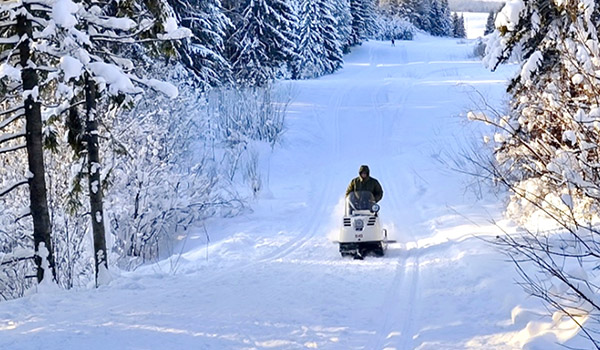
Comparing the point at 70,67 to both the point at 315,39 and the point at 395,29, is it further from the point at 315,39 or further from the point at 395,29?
the point at 395,29

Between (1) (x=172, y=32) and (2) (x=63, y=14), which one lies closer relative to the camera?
(2) (x=63, y=14)

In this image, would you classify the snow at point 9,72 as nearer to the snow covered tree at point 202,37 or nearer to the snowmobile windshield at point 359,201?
the snowmobile windshield at point 359,201

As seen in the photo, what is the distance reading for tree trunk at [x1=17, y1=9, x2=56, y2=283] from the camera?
27.0 feet

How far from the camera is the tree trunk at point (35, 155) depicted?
8242mm

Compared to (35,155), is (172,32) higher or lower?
higher

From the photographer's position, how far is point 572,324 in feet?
18.6

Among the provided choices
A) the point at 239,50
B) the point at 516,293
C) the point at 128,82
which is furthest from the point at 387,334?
the point at 239,50

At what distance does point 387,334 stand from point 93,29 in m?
6.21

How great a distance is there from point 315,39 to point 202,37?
24.9 m

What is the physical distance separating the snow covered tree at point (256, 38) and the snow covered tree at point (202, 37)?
507 cm

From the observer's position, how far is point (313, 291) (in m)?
8.22

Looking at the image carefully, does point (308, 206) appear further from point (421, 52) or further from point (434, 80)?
point (421, 52)

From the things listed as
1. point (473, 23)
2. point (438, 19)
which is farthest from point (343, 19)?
point (473, 23)

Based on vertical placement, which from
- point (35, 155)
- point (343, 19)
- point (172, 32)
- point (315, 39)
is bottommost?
point (35, 155)
